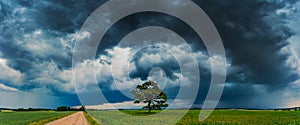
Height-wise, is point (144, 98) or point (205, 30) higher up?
point (205, 30)

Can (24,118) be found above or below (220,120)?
above

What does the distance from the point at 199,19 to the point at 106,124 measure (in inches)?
649

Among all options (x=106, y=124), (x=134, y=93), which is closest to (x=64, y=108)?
(x=134, y=93)

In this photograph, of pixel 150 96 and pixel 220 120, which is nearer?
pixel 220 120

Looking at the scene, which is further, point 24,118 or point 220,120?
point 24,118

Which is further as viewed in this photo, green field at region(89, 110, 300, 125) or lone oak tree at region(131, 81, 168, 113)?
lone oak tree at region(131, 81, 168, 113)

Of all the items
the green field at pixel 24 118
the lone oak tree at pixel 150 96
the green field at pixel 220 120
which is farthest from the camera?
the lone oak tree at pixel 150 96

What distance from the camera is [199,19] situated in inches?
1571

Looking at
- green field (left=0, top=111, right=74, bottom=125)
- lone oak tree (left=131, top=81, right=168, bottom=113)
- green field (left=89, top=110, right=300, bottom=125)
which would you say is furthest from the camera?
Answer: lone oak tree (left=131, top=81, right=168, bottom=113)

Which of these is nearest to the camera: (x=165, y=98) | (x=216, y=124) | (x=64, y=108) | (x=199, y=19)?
(x=216, y=124)

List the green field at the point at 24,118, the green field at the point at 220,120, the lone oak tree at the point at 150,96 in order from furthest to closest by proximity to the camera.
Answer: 1. the lone oak tree at the point at 150,96
2. the green field at the point at 24,118
3. the green field at the point at 220,120

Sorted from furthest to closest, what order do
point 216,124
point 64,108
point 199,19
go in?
point 64,108 → point 199,19 → point 216,124

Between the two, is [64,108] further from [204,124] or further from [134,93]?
[204,124]

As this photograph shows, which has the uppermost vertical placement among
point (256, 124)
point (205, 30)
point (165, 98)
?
point (205, 30)
